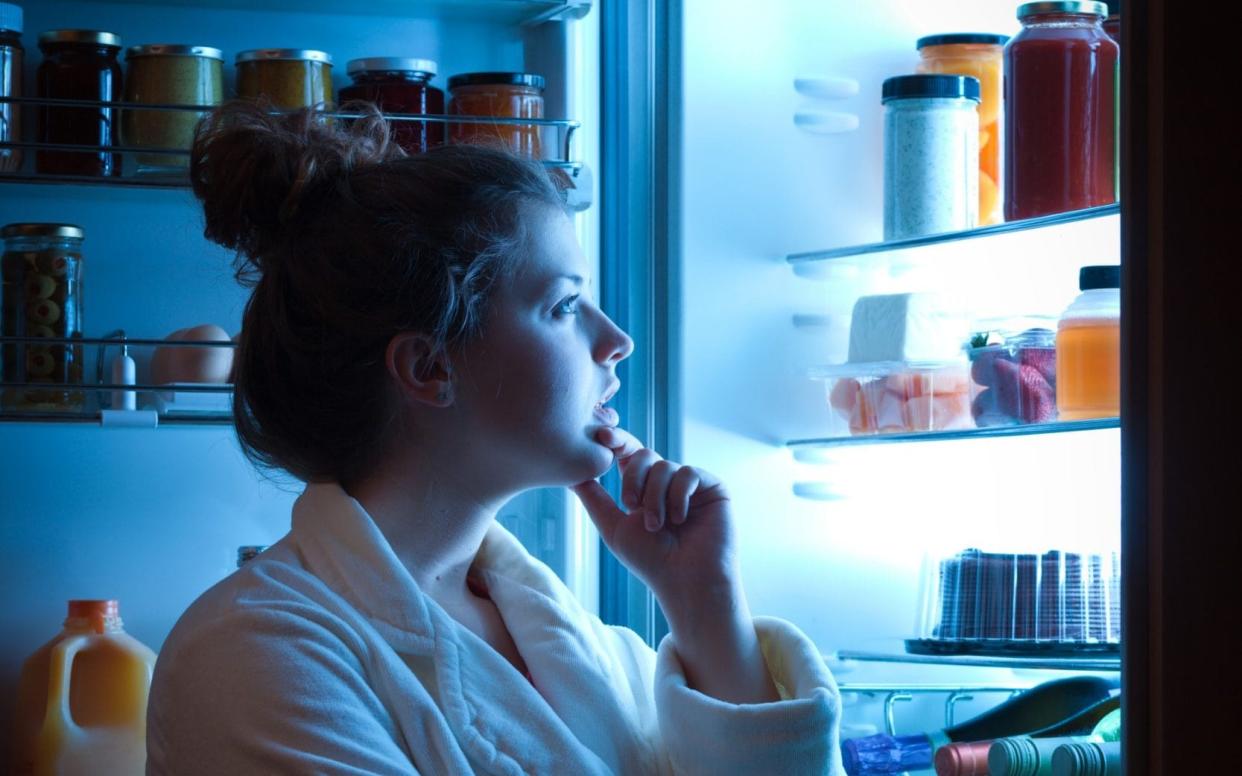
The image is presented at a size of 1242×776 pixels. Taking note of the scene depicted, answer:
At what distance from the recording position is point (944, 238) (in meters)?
1.65

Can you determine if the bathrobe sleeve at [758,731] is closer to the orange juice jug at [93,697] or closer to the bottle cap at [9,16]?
the orange juice jug at [93,697]

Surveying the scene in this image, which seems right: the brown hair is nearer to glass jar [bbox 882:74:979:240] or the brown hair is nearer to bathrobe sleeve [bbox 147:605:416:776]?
bathrobe sleeve [bbox 147:605:416:776]

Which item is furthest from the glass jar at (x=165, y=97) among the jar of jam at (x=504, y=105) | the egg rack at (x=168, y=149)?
the jar of jam at (x=504, y=105)

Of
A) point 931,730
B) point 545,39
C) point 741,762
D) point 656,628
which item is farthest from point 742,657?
point 545,39

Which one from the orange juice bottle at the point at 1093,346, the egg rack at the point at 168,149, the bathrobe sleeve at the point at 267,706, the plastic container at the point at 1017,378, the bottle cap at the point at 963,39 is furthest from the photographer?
the bottle cap at the point at 963,39

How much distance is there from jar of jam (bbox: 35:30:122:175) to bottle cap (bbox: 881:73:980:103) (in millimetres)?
913

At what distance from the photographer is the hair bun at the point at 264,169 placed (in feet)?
4.34

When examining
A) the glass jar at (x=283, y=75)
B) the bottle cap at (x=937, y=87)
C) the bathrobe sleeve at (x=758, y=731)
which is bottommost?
the bathrobe sleeve at (x=758, y=731)

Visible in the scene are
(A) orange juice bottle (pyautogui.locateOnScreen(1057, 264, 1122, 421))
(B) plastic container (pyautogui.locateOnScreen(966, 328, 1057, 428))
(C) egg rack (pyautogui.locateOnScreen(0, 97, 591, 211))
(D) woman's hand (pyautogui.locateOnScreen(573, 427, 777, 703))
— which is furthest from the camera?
(C) egg rack (pyautogui.locateOnScreen(0, 97, 591, 211))

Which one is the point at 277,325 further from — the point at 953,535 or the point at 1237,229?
the point at 953,535

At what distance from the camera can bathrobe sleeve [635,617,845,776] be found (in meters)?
1.28

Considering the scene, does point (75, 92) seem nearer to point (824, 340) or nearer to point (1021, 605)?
point (824, 340)

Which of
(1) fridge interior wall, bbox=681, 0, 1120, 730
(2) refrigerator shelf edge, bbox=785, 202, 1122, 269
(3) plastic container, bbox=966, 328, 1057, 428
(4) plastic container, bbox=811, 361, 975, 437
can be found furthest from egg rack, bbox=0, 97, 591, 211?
(3) plastic container, bbox=966, 328, 1057, 428

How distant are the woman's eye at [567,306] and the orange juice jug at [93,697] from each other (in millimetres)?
757
